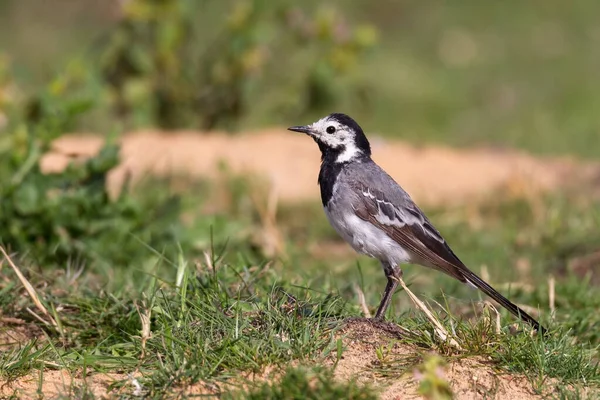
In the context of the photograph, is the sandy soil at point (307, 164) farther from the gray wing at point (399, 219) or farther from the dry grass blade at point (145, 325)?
the dry grass blade at point (145, 325)

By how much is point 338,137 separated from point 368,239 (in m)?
0.56

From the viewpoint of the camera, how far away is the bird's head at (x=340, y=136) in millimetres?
5023

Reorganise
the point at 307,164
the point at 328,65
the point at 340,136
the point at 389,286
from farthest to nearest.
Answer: the point at 328,65
the point at 307,164
the point at 340,136
the point at 389,286

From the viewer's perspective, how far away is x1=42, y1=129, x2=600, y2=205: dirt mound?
823cm

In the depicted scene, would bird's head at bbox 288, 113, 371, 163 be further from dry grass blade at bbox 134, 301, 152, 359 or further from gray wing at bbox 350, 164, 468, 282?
dry grass blade at bbox 134, 301, 152, 359

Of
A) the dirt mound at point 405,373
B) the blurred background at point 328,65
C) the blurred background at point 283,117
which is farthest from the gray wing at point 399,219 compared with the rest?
the blurred background at point 328,65

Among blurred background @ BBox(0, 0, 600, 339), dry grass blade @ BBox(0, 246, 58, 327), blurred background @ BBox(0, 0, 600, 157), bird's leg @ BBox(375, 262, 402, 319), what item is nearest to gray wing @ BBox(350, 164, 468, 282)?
bird's leg @ BBox(375, 262, 402, 319)

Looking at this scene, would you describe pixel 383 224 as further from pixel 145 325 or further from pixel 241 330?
pixel 145 325

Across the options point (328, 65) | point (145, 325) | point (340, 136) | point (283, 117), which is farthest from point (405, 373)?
point (283, 117)

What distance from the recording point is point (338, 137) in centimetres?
504

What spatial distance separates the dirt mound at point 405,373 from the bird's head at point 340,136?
1179 mm

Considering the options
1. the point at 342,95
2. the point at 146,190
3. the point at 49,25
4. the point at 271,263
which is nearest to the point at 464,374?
the point at 271,263

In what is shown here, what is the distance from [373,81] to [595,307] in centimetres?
736

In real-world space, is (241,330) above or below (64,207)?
above
